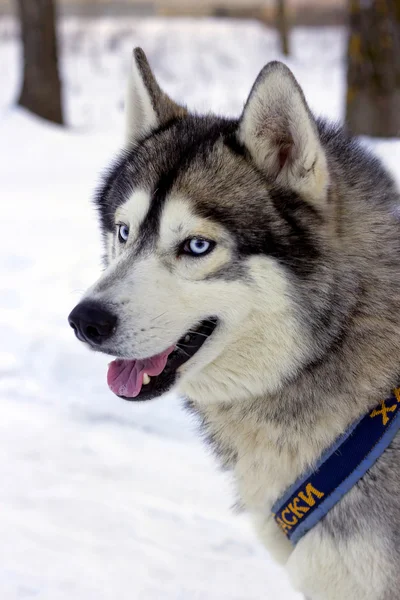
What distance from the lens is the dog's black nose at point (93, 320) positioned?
182 centimetres

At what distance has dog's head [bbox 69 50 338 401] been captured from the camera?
1864 mm

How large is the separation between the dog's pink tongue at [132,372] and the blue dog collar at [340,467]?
56 cm

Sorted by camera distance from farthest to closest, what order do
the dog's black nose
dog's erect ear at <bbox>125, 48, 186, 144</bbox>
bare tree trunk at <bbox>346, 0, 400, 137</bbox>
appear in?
bare tree trunk at <bbox>346, 0, 400, 137</bbox>
dog's erect ear at <bbox>125, 48, 186, 144</bbox>
the dog's black nose

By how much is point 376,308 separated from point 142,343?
718mm

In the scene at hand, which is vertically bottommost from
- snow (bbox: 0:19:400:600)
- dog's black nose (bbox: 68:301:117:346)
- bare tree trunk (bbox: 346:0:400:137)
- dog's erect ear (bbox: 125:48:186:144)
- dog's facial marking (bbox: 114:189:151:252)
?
snow (bbox: 0:19:400:600)

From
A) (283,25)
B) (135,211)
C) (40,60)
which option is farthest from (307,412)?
(283,25)

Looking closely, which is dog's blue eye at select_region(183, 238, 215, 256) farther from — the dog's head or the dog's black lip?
the dog's black lip

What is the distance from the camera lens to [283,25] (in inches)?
723

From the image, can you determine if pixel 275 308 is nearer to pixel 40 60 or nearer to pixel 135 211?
pixel 135 211

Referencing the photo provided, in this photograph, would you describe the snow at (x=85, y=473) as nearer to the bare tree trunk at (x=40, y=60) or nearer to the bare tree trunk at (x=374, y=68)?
the bare tree trunk at (x=374, y=68)

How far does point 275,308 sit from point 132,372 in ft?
1.59

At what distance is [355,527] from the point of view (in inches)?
74.5

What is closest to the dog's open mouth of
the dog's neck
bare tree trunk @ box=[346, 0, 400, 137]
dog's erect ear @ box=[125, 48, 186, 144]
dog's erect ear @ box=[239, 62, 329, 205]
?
the dog's neck

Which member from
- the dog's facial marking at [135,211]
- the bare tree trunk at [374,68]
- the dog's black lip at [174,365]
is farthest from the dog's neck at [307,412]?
the bare tree trunk at [374,68]
